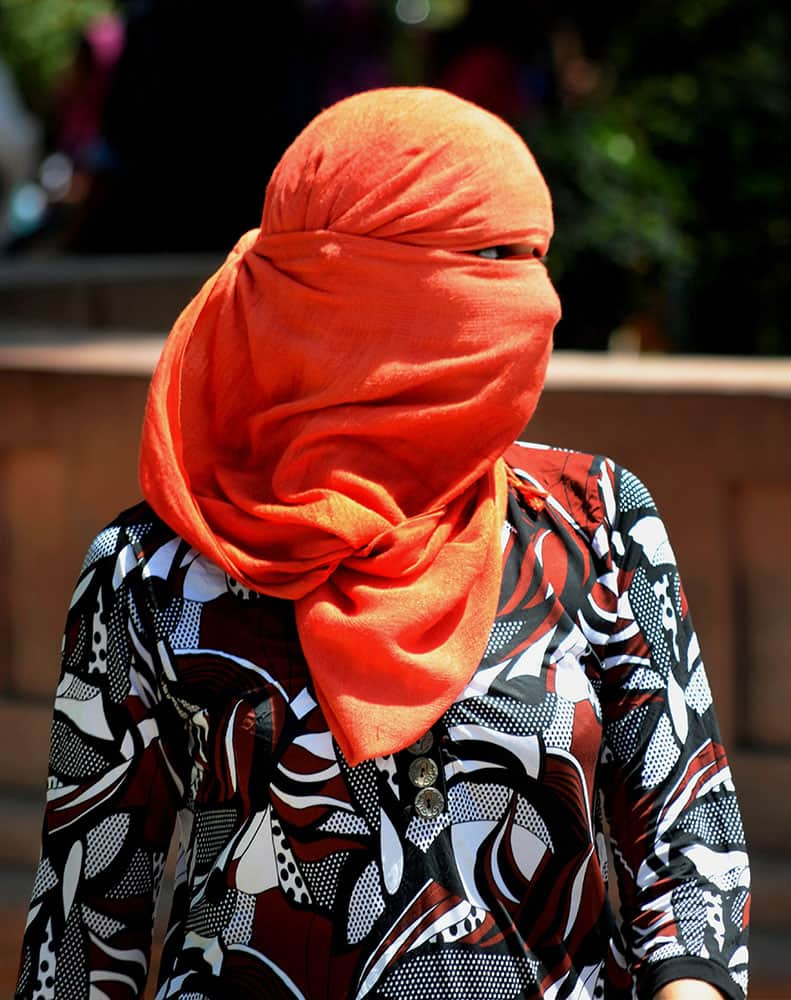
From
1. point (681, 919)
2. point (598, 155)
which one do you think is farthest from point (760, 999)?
point (598, 155)

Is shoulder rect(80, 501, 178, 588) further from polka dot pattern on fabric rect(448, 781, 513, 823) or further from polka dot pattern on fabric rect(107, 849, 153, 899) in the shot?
polka dot pattern on fabric rect(448, 781, 513, 823)

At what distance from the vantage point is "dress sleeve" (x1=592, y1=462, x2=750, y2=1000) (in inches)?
73.1

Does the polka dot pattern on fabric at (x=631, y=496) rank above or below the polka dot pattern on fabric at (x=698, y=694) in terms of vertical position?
above

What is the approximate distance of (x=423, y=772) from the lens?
5.95 feet

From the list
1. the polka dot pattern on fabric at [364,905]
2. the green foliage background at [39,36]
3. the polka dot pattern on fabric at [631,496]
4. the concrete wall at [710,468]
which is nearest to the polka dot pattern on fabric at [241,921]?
the polka dot pattern on fabric at [364,905]

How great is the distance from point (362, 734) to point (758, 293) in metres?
4.84

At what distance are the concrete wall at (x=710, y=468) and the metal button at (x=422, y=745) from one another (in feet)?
6.00

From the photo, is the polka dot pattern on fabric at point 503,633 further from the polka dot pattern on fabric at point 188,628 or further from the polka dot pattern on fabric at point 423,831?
the polka dot pattern on fabric at point 188,628

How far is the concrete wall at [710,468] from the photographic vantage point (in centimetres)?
353

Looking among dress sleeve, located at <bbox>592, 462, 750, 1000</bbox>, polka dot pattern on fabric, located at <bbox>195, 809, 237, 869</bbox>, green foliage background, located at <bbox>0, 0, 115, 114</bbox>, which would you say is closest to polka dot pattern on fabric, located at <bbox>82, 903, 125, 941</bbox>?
polka dot pattern on fabric, located at <bbox>195, 809, 237, 869</bbox>

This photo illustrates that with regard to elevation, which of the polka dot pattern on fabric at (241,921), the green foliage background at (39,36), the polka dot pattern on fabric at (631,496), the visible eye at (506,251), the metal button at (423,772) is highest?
the visible eye at (506,251)

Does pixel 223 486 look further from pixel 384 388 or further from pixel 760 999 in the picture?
pixel 760 999

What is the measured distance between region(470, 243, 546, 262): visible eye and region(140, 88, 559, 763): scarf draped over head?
0.01 meters

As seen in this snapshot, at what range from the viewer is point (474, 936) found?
1.79 m
